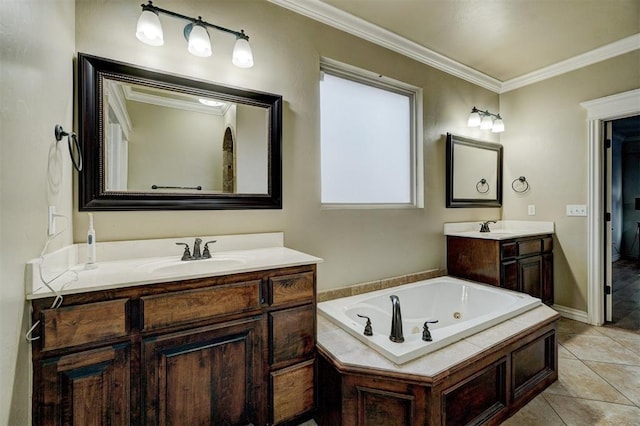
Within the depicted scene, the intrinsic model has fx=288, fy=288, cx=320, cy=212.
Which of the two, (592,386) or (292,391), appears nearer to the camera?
(292,391)

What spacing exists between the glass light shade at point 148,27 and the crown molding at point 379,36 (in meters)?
0.88

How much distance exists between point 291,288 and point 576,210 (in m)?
3.27

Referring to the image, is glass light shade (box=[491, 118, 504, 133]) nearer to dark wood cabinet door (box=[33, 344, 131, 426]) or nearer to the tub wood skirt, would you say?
the tub wood skirt

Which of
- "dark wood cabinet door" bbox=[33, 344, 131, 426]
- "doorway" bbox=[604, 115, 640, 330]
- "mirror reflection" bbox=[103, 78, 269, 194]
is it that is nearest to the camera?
"dark wood cabinet door" bbox=[33, 344, 131, 426]

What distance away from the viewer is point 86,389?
108 centimetres

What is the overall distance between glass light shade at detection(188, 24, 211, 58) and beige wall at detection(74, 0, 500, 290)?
0.13 meters

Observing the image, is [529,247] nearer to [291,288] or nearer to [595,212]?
[595,212]

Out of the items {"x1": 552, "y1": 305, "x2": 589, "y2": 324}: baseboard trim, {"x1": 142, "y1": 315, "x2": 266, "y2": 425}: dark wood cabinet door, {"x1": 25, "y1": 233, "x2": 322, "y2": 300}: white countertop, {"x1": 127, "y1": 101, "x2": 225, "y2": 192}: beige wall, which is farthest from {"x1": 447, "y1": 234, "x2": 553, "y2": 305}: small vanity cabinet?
{"x1": 127, "y1": 101, "x2": 225, "y2": 192}: beige wall

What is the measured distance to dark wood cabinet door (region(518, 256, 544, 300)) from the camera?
113 inches

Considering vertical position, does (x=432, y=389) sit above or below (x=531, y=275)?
below

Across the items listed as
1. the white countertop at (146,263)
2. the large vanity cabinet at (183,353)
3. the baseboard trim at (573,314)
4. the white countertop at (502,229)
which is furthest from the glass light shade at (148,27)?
the baseboard trim at (573,314)

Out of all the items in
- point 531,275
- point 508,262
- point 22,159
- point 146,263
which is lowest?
point 531,275

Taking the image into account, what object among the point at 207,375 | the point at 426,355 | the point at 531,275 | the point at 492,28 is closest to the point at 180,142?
the point at 207,375

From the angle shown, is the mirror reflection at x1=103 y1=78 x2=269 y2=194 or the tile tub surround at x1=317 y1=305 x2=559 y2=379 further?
the mirror reflection at x1=103 y1=78 x2=269 y2=194
